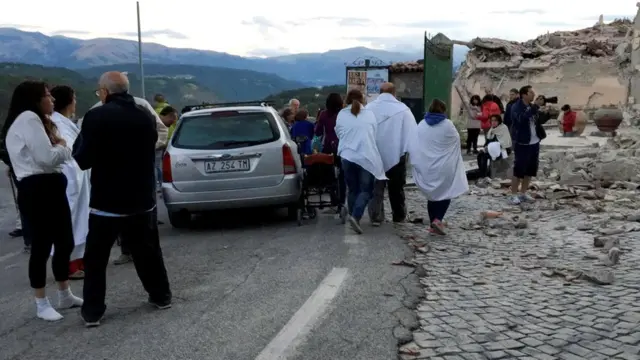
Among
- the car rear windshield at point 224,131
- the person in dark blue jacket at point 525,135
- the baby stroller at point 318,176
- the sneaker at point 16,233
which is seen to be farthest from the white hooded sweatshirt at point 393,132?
the sneaker at point 16,233

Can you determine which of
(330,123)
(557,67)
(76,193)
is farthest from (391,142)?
(557,67)

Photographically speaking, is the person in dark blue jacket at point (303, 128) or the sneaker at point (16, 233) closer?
the sneaker at point (16, 233)

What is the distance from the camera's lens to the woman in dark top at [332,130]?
977 centimetres

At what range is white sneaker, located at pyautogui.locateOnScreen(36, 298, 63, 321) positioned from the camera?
531 cm

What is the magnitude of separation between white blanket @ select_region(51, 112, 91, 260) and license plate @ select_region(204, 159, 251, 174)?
2124 mm

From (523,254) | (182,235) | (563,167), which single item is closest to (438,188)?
(523,254)

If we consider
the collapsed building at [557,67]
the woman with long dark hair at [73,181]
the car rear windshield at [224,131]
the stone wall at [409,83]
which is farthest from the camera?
the collapsed building at [557,67]

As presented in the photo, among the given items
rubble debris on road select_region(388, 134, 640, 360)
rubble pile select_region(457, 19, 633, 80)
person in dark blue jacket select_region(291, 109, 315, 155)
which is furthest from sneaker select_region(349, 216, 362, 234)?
rubble pile select_region(457, 19, 633, 80)

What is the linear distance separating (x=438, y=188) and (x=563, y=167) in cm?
575

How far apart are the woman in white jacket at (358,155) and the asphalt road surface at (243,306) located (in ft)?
1.82

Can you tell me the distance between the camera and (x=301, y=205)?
9.34m

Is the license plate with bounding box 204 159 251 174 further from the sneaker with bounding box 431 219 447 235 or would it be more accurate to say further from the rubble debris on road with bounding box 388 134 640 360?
the sneaker with bounding box 431 219 447 235

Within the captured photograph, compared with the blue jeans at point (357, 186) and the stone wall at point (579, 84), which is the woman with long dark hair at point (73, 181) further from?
the stone wall at point (579, 84)

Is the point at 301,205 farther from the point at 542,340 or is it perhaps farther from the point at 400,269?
the point at 542,340
